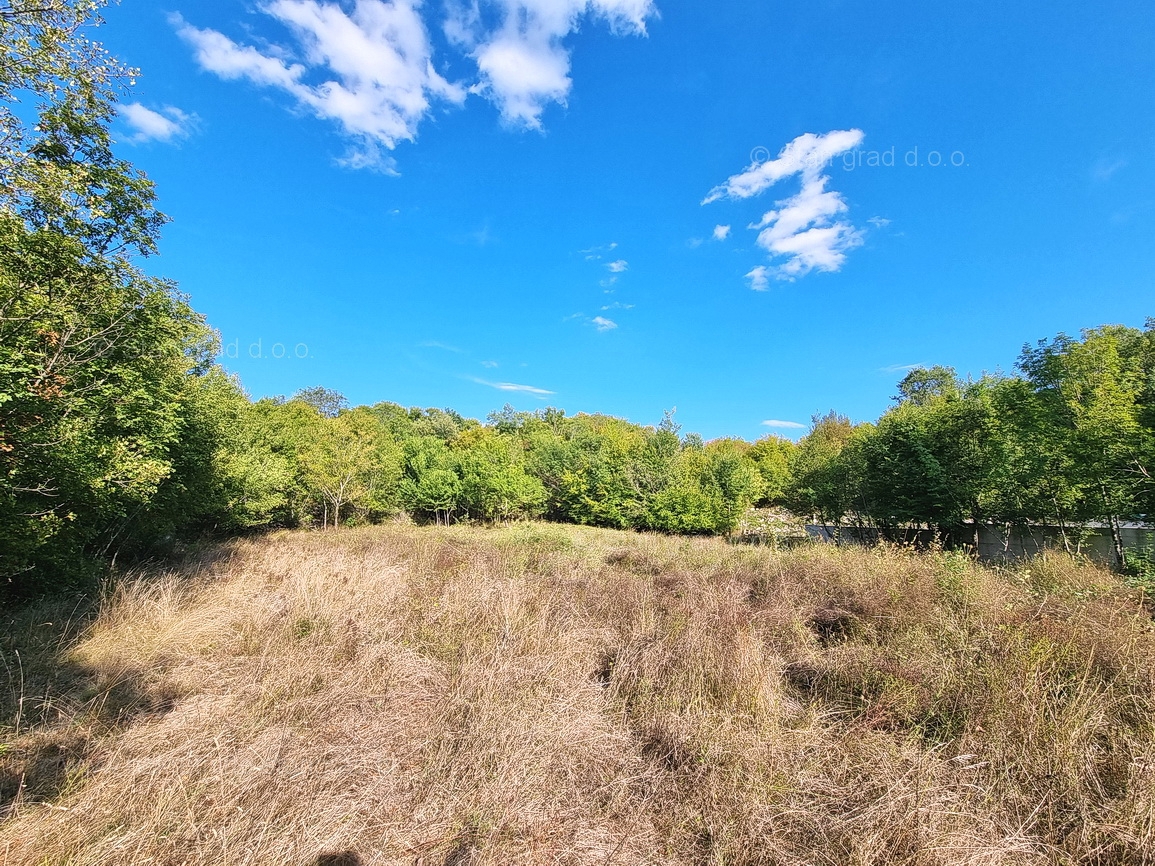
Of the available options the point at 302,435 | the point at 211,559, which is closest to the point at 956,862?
the point at 211,559

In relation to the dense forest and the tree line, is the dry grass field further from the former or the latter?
the tree line

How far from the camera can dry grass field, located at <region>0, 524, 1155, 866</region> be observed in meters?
2.70

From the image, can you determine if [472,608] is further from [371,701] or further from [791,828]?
[791,828]

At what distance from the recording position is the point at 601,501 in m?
26.7

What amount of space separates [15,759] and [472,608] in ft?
13.6

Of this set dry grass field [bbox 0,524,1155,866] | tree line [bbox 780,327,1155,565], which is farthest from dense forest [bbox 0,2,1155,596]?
dry grass field [bbox 0,524,1155,866]

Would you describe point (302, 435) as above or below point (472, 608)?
above

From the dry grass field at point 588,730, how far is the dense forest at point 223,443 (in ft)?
8.48

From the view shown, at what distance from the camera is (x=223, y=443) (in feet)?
43.6

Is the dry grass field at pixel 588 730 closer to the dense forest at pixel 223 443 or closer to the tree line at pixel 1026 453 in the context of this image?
the dense forest at pixel 223 443

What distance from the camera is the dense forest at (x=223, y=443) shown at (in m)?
4.71

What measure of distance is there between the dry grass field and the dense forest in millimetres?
2585

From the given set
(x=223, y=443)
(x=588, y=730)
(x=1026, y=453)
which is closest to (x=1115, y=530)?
(x=1026, y=453)

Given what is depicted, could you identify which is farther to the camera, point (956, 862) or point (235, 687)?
point (235, 687)
